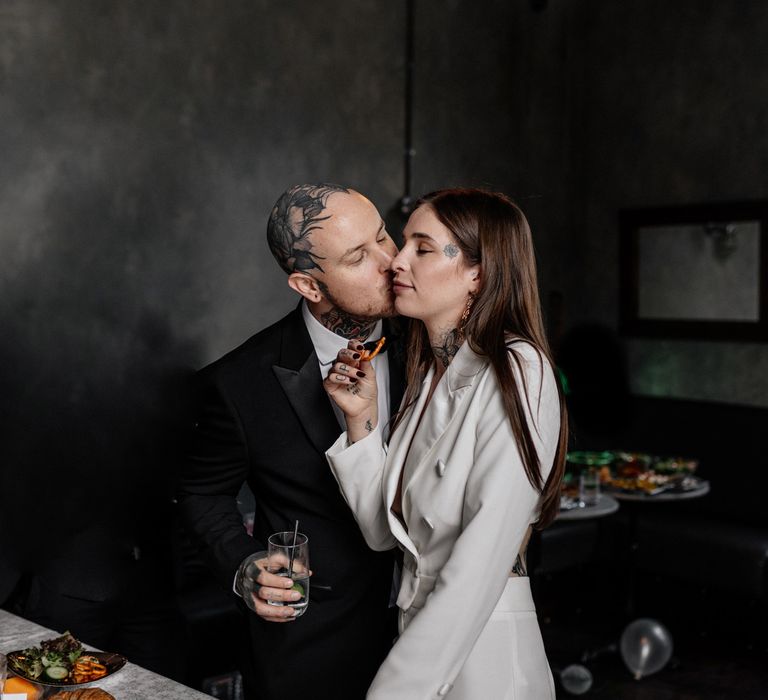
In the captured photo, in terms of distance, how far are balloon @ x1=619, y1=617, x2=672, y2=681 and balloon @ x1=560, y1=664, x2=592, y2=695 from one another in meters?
A: 0.31

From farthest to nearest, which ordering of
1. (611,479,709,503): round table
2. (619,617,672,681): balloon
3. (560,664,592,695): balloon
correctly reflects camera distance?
1. (611,479,709,503): round table
2. (619,617,672,681): balloon
3. (560,664,592,695): balloon

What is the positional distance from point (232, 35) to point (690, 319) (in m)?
3.36

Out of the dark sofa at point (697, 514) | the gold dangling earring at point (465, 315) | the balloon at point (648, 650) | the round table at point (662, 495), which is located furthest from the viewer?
the dark sofa at point (697, 514)

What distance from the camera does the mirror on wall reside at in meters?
5.64

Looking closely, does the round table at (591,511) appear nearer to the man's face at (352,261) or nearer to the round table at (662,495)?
the round table at (662,495)

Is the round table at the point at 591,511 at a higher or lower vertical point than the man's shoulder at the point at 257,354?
lower

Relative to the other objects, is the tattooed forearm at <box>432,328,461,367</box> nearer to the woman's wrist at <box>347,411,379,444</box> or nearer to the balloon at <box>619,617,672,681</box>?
the woman's wrist at <box>347,411,379,444</box>

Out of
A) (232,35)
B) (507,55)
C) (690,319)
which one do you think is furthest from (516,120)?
(232,35)

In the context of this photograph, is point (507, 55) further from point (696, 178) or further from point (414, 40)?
point (696, 178)

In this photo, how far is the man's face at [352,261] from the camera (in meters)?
2.01

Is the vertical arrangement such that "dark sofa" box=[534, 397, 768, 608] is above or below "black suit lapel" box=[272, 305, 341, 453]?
below

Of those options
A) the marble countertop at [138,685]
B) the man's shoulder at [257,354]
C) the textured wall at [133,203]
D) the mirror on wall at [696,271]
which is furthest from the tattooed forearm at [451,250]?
the mirror on wall at [696,271]

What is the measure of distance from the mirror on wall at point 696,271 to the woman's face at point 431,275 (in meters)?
4.30

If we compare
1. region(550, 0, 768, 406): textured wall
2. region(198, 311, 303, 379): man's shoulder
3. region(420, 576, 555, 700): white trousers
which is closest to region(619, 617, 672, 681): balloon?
region(550, 0, 768, 406): textured wall
